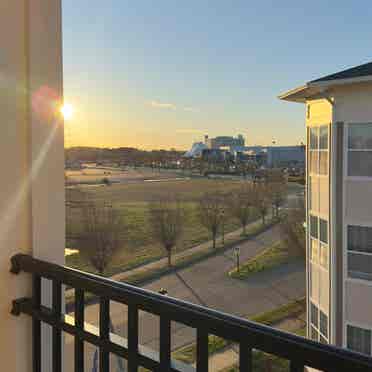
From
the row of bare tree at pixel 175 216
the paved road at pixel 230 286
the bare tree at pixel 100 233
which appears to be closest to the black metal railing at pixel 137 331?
the bare tree at pixel 100 233

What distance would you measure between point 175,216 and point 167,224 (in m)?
0.96

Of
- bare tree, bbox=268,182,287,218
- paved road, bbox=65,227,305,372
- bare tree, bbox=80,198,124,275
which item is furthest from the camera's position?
bare tree, bbox=268,182,287,218

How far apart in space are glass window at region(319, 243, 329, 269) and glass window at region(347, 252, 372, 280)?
0.46m

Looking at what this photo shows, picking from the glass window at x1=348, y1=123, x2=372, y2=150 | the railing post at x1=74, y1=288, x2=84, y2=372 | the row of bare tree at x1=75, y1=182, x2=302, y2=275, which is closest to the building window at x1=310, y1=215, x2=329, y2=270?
the glass window at x1=348, y1=123, x2=372, y2=150

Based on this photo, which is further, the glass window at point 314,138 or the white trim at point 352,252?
the glass window at point 314,138

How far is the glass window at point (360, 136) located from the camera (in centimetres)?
532

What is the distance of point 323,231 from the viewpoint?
633 centimetres

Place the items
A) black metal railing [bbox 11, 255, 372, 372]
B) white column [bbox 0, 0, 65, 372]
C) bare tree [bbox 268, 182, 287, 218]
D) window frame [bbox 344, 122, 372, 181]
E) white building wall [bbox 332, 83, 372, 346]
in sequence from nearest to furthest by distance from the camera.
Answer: black metal railing [bbox 11, 255, 372, 372]
white column [bbox 0, 0, 65, 372]
white building wall [bbox 332, 83, 372, 346]
window frame [bbox 344, 122, 372, 181]
bare tree [bbox 268, 182, 287, 218]

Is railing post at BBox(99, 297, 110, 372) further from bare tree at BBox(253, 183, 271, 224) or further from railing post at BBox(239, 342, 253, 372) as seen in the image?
bare tree at BBox(253, 183, 271, 224)

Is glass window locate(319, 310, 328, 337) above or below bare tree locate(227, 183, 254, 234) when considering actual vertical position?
below

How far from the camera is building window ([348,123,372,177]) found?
5359 mm

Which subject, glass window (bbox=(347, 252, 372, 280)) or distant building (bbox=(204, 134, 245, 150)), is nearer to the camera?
glass window (bbox=(347, 252, 372, 280))

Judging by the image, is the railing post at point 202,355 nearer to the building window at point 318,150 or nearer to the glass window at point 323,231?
the building window at point 318,150

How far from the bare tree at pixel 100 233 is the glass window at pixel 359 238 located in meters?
5.12
